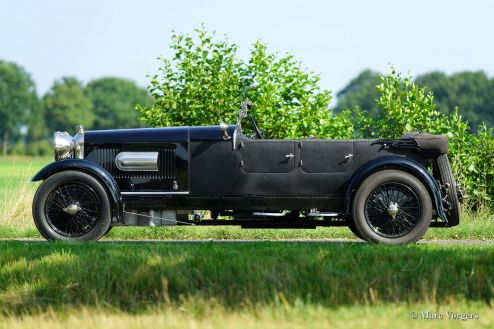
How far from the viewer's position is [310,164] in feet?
30.7

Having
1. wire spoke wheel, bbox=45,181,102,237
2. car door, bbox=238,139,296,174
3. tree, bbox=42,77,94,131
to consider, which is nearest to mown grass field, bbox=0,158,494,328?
wire spoke wheel, bbox=45,181,102,237

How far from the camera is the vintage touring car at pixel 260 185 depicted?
30.3 feet

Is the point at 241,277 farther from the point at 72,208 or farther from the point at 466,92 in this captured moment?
the point at 466,92

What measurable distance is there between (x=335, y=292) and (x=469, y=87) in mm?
94419

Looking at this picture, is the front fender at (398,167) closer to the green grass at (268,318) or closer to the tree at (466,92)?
the green grass at (268,318)

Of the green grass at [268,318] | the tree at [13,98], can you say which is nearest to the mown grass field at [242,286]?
the green grass at [268,318]

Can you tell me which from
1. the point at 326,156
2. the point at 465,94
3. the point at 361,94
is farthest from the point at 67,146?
the point at 361,94

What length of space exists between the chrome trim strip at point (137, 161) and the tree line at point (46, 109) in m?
78.9

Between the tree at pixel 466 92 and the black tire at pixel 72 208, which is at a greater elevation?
the tree at pixel 466 92

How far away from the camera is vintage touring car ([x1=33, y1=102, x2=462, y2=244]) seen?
30.3 feet

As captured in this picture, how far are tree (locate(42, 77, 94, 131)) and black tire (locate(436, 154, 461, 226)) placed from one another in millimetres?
91115

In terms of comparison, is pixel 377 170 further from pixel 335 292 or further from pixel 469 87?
pixel 469 87

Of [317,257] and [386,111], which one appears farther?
[386,111]

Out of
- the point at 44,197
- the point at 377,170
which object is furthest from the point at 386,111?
the point at 44,197
